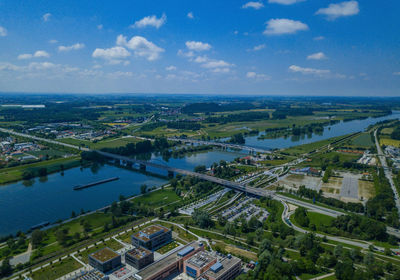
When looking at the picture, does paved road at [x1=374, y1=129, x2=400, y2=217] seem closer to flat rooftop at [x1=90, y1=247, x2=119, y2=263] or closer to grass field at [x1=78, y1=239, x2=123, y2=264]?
grass field at [x1=78, y1=239, x2=123, y2=264]

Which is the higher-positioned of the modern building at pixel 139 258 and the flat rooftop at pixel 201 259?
the flat rooftop at pixel 201 259

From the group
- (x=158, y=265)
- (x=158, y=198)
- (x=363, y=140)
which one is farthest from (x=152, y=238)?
(x=363, y=140)

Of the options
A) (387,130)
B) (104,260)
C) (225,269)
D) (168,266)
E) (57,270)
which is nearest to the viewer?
(225,269)

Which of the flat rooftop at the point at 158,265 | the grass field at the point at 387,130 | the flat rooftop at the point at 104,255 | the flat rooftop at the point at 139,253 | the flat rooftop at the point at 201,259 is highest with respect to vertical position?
the grass field at the point at 387,130

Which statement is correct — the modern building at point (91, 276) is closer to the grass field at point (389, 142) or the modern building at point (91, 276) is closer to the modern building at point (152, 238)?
the modern building at point (152, 238)

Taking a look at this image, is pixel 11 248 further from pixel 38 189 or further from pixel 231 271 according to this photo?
pixel 231 271

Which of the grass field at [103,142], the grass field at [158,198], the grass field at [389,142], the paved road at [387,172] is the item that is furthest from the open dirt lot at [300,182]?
the grass field at [103,142]

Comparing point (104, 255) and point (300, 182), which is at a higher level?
point (104, 255)

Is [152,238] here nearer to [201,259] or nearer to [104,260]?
[104,260]
